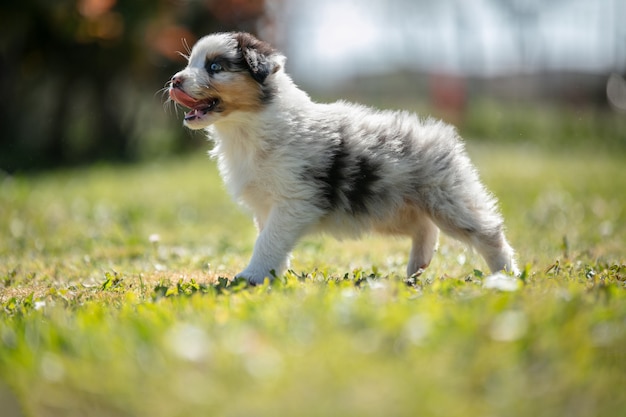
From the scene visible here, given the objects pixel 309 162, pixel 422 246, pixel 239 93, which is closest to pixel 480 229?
pixel 422 246

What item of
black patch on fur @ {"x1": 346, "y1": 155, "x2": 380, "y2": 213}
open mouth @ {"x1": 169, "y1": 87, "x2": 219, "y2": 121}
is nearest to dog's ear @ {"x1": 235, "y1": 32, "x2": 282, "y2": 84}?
open mouth @ {"x1": 169, "y1": 87, "x2": 219, "y2": 121}

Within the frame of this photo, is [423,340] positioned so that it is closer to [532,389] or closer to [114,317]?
[532,389]

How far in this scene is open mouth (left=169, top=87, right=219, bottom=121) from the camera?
480cm

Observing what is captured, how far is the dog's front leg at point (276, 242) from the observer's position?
183 inches

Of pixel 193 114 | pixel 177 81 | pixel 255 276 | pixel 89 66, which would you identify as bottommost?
pixel 89 66

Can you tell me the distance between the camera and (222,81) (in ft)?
16.0

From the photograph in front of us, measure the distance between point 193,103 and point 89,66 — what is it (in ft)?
48.6

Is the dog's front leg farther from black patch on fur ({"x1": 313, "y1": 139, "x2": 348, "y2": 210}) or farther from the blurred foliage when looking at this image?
the blurred foliage

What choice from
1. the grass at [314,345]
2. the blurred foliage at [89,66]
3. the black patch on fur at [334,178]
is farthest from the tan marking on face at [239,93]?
the blurred foliage at [89,66]

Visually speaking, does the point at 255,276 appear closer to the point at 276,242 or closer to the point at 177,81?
the point at 276,242

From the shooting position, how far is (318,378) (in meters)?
2.62

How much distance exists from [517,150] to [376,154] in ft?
45.7

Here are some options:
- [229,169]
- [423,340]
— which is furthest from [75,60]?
[423,340]

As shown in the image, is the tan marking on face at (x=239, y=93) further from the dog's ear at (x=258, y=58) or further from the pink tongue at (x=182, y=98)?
the pink tongue at (x=182, y=98)
